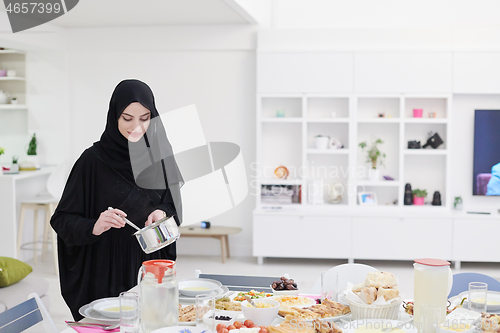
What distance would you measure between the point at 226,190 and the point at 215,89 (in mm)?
1133

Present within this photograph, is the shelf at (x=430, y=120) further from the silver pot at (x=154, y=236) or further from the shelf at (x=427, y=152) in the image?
the silver pot at (x=154, y=236)

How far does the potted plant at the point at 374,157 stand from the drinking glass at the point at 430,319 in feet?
12.6

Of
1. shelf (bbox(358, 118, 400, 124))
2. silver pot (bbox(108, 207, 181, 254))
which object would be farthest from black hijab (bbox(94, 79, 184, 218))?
shelf (bbox(358, 118, 400, 124))

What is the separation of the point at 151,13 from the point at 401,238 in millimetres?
3343

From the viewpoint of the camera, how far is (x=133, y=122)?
6.51ft

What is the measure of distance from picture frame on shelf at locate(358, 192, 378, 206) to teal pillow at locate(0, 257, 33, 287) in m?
3.27

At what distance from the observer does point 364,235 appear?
496cm

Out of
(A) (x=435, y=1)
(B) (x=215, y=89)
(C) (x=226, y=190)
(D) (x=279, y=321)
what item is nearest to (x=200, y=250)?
(C) (x=226, y=190)

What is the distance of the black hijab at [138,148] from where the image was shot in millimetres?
1990

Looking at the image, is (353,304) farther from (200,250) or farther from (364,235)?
(200,250)

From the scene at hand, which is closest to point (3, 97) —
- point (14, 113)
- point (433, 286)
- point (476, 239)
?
point (14, 113)

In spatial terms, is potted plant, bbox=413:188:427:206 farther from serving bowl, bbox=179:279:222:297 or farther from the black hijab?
serving bowl, bbox=179:279:222:297

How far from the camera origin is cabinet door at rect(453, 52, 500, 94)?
16.1ft

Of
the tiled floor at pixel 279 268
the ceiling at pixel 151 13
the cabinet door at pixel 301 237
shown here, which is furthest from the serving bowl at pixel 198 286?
the cabinet door at pixel 301 237
